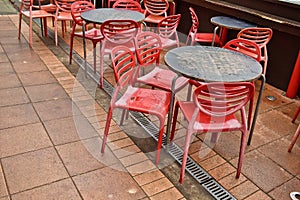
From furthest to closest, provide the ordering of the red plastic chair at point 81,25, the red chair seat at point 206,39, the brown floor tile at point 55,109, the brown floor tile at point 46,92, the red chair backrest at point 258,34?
1. the red chair seat at point 206,39
2. the red plastic chair at point 81,25
3. the red chair backrest at point 258,34
4. the brown floor tile at point 46,92
5. the brown floor tile at point 55,109

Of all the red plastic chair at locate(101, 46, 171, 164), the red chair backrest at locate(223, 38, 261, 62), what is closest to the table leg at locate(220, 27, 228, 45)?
the red chair backrest at locate(223, 38, 261, 62)

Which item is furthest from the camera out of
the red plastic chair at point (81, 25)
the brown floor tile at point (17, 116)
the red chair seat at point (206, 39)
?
the red chair seat at point (206, 39)

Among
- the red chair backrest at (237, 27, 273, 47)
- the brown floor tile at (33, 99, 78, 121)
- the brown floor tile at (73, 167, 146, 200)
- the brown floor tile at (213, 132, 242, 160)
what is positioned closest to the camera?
the brown floor tile at (73, 167, 146, 200)

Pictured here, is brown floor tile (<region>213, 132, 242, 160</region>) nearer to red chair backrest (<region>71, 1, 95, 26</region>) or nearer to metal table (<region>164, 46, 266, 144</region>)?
metal table (<region>164, 46, 266, 144</region>)

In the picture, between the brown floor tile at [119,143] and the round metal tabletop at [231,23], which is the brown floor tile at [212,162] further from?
the round metal tabletop at [231,23]

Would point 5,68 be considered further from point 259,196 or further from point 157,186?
point 259,196

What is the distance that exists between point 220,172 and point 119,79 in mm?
1158

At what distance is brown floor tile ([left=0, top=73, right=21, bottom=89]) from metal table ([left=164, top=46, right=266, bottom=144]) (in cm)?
212

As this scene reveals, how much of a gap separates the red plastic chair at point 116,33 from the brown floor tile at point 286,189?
2301mm

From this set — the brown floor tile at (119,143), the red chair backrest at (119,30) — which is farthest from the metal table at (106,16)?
the brown floor tile at (119,143)

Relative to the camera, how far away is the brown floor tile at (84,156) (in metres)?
2.41

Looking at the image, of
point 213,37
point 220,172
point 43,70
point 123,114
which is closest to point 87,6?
point 43,70

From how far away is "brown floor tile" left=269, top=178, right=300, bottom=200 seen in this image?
229 centimetres

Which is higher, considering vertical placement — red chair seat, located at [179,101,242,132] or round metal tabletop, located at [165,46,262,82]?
round metal tabletop, located at [165,46,262,82]
